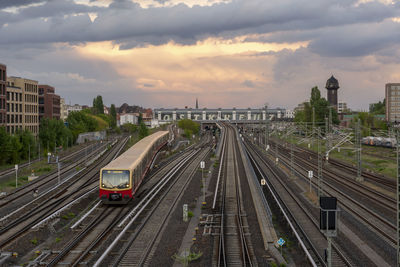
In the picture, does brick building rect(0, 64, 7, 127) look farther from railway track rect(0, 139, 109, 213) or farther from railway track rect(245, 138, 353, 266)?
railway track rect(245, 138, 353, 266)

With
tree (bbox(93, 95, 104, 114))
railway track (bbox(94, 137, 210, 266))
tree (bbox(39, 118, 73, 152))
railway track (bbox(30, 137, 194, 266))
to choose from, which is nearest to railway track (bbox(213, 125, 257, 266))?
railway track (bbox(94, 137, 210, 266))

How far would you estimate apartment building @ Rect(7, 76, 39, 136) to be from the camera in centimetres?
7831

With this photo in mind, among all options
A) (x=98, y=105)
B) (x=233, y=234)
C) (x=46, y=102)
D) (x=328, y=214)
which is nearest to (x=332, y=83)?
(x=98, y=105)

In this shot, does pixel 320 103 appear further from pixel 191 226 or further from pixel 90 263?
pixel 90 263

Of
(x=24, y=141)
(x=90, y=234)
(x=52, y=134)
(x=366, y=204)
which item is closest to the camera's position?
(x=90, y=234)

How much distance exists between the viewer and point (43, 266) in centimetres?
1673

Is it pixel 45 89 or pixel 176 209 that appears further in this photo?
pixel 45 89

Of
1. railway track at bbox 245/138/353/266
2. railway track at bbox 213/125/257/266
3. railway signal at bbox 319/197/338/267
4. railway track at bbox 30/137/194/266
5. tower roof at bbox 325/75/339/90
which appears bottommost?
railway track at bbox 245/138/353/266

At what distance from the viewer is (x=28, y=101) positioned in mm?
81375

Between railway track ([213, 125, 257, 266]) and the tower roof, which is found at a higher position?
the tower roof

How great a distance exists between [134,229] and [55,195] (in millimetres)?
13498

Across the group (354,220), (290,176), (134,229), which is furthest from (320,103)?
(134,229)

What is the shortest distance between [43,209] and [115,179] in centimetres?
580

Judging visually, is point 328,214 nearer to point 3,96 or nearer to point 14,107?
point 3,96
